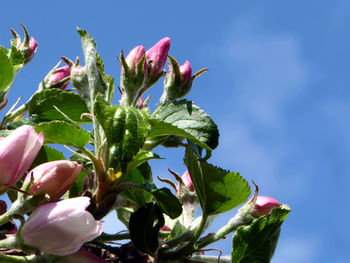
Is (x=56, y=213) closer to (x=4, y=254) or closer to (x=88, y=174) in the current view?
(x=4, y=254)

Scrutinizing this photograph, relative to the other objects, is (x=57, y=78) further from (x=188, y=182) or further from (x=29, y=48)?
(x=188, y=182)

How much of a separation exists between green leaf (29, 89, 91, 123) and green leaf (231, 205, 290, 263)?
57cm

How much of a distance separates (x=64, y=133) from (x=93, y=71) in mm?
193

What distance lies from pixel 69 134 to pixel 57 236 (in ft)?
0.87

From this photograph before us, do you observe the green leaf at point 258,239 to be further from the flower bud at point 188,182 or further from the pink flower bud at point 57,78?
the pink flower bud at point 57,78

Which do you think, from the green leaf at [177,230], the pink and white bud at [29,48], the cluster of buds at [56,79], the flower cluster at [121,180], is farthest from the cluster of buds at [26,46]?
the green leaf at [177,230]

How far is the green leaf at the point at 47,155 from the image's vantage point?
51.3 inches

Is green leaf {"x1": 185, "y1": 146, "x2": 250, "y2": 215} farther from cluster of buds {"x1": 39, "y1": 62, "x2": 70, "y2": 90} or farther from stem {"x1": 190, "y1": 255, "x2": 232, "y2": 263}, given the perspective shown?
cluster of buds {"x1": 39, "y1": 62, "x2": 70, "y2": 90}

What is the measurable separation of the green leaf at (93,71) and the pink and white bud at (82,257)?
0.37 m

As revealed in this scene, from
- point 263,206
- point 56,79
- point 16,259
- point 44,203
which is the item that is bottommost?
point 16,259

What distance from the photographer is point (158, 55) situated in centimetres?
134

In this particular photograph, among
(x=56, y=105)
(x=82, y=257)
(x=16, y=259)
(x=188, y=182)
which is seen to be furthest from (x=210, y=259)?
(x=56, y=105)

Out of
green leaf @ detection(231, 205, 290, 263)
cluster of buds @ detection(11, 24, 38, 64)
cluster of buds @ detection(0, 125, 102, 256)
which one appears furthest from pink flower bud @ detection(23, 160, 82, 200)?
cluster of buds @ detection(11, 24, 38, 64)

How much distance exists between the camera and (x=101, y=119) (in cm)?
106
